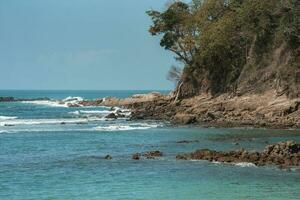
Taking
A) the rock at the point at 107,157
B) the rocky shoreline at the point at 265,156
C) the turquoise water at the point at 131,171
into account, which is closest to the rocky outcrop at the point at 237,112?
the turquoise water at the point at 131,171

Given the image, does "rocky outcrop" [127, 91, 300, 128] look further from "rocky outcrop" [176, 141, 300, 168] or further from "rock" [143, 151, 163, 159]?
"rocky outcrop" [176, 141, 300, 168]

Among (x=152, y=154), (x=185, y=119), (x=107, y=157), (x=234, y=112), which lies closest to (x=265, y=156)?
(x=152, y=154)

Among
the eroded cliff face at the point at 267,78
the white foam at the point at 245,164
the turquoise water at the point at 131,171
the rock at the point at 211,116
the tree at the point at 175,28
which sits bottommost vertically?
the turquoise water at the point at 131,171

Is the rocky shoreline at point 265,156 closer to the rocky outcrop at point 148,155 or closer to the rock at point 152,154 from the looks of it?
the rocky outcrop at point 148,155

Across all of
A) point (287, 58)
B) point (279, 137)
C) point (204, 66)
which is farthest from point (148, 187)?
point (204, 66)

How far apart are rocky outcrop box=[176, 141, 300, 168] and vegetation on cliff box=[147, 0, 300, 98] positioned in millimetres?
23758

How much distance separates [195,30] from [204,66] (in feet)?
15.9

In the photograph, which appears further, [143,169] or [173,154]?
[173,154]

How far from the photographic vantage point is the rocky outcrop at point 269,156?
96.4 feet

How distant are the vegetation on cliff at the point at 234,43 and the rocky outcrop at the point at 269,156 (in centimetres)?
2376

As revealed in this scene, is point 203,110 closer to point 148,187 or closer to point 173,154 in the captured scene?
point 173,154

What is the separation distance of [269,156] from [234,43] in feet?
128

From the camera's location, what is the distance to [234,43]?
68062 mm

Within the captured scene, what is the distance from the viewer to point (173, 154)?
1380 inches
